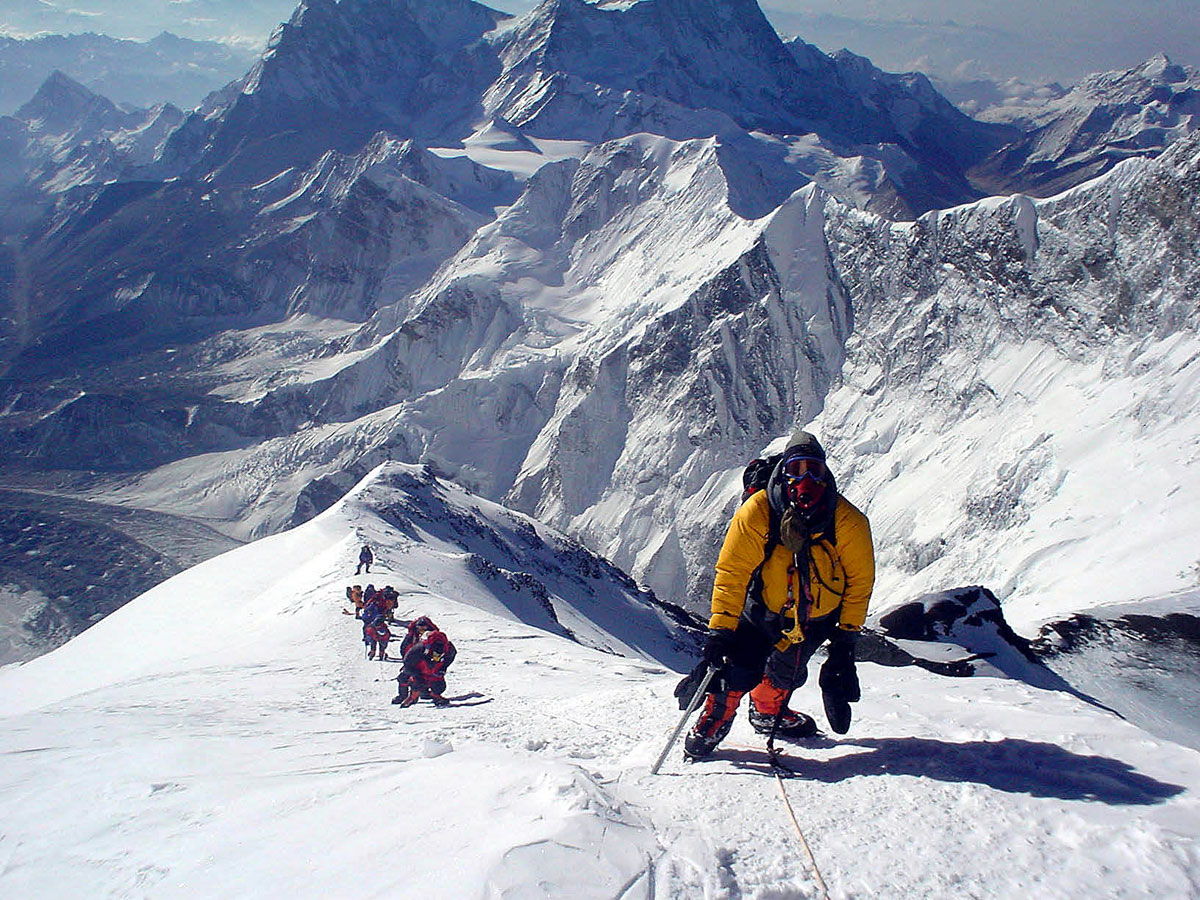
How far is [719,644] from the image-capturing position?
27.8 feet

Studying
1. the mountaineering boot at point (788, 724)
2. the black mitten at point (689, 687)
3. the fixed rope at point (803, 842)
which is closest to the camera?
the fixed rope at point (803, 842)

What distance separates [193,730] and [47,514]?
181786mm

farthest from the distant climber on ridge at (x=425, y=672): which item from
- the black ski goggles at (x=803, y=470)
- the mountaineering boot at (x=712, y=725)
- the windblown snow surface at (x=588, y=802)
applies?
the black ski goggles at (x=803, y=470)

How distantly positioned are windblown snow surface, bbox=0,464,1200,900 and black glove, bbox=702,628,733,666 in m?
1.10

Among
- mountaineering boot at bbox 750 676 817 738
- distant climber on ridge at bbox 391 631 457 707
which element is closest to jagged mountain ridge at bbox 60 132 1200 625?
distant climber on ridge at bbox 391 631 457 707

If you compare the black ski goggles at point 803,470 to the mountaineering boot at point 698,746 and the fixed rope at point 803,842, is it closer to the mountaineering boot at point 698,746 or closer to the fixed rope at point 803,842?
the fixed rope at point 803,842

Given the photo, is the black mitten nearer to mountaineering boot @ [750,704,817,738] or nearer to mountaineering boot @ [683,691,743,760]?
mountaineering boot @ [683,691,743,760]

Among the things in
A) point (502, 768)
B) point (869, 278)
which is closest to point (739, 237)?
point (869, 278)

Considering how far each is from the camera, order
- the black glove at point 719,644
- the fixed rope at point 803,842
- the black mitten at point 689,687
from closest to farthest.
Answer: the fixed rope at point 803,842 < the black glove at point 719,644 < the black mitten at point 689,687

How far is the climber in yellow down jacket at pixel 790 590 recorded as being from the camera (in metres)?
7.86

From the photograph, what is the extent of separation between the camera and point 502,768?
7.46 metres

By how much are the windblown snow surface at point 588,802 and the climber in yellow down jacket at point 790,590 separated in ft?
2.38

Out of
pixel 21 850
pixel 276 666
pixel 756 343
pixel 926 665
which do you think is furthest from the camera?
pixel 756 343

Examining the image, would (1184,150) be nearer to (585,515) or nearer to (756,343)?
(756,343)
